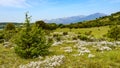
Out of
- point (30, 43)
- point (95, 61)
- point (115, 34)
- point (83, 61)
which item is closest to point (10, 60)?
point (30, 43)

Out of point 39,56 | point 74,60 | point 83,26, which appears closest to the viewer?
point 74,60

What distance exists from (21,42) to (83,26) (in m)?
81.3

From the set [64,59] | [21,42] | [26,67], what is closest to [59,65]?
[64,59]

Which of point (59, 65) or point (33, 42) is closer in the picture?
point (59, 65)

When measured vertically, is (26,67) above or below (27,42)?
below

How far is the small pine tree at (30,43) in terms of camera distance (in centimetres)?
2266

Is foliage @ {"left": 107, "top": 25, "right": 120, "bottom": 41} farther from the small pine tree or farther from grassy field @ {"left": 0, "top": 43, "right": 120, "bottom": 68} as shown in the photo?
the small pine tree

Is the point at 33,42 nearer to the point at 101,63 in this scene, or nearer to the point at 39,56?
the point at 39,56

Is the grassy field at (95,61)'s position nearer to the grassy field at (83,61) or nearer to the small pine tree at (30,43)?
the grassy field at (83,61)

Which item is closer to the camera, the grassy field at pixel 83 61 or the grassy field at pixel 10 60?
the grassy field at pixel 83 61

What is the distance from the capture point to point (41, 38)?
79.0ft

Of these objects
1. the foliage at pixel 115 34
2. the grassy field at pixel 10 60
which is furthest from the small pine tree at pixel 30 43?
the foliage at pixel 115 34

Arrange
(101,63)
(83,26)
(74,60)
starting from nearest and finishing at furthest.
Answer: (101,63) → (74,60) → (83,26)

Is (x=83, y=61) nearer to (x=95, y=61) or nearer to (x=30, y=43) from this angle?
(x=95, y=61)
